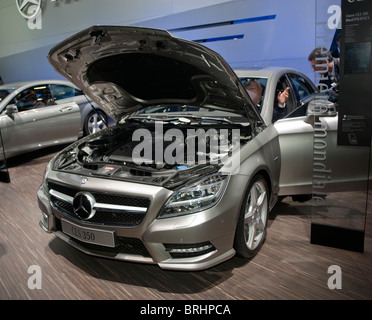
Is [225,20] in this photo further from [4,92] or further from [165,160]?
[4,92]

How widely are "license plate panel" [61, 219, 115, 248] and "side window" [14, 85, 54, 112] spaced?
3.17 m

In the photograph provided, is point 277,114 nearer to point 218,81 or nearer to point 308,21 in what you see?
point 218,81

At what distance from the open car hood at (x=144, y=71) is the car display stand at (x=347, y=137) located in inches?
22.5

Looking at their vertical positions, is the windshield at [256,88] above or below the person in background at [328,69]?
below

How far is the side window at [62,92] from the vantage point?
507 centimetres

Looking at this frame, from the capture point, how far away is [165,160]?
7.38 ft

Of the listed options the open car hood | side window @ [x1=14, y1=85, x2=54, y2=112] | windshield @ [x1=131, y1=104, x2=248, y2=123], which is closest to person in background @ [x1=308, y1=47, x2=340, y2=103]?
the open car hood

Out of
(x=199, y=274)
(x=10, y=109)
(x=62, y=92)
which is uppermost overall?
(x=62, y=92)

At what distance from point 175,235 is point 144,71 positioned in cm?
138

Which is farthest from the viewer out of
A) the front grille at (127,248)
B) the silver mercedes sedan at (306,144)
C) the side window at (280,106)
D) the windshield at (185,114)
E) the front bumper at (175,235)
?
the side window at (280,106)

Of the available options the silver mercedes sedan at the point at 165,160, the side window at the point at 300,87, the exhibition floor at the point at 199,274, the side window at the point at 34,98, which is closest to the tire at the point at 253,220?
the silver mercedes sedan at the point at 165,160

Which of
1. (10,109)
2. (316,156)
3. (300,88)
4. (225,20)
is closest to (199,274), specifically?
(316,156)

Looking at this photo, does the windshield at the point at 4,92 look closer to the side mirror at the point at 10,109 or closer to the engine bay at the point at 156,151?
the side mirror at the point at 10,109

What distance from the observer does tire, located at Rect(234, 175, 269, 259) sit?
2.02m
